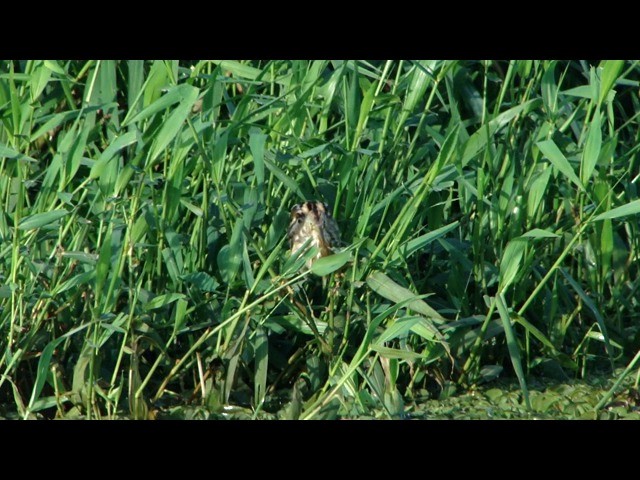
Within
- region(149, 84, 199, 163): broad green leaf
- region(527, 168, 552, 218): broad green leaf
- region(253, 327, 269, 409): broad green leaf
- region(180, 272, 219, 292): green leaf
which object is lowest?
region(253, 327, 269, 409): broad green leaf

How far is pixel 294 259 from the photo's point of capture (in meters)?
2.29

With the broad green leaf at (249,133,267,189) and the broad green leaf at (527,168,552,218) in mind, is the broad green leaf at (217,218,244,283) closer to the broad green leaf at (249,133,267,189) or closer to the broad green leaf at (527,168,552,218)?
the broad green leaf at (249,133,267,189)

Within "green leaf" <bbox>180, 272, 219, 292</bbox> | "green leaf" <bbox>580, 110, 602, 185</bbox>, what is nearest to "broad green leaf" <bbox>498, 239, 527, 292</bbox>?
"green leaf" <bbox>580, 110, 602, 185</bbox>

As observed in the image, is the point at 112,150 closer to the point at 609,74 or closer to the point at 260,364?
the point at 260,364

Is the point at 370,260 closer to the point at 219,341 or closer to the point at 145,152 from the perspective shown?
the point at 219,341

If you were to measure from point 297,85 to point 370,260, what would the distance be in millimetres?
586

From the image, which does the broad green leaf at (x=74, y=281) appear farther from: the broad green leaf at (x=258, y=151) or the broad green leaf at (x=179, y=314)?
the broad green leaf at (x=258, y=151)

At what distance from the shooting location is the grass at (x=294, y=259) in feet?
7.48

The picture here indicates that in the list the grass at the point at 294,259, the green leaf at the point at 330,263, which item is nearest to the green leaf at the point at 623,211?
the grass at the point at 294,259

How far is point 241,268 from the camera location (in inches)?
97.4

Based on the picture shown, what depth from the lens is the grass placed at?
2.28 metres

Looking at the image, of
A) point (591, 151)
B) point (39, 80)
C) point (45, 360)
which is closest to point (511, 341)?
point (591, 151)

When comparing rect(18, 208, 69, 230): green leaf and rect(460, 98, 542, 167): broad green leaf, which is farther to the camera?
rect(460, 98, 542, 167): broad green leaf

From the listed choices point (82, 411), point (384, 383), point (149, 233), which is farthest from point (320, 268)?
point (82, 411)
